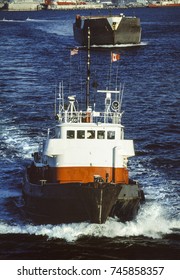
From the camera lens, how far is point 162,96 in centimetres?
8500

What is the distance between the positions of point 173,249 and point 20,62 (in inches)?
3614

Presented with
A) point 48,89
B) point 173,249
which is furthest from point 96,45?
point 173,249

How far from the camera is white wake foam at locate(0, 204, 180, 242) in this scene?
3750 centimetres

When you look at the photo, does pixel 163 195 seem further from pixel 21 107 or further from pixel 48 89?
pixel 48 89

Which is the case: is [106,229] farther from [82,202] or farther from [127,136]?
[127,136]

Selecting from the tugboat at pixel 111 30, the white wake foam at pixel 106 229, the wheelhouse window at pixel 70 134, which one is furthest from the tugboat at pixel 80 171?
the tugboat at pixel 111 30

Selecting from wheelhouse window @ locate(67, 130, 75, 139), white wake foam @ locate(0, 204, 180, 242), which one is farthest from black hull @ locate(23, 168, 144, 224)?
wheelhouse window @ locate(67, 130, 75, 139)

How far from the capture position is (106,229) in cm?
3781

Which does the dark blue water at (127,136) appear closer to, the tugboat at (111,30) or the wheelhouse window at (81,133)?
the wheelhouse window at (81,133)

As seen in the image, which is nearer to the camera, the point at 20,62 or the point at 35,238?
the point at 35,238

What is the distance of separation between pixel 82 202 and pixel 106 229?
248 centimetres

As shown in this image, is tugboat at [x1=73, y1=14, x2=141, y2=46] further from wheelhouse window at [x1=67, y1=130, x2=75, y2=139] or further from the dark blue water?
wheelhouse window at [x1=67, y1=130, x2=75, y2=139]

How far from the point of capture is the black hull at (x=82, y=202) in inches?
1447

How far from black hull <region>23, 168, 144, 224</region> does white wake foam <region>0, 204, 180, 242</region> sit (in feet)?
1.56
